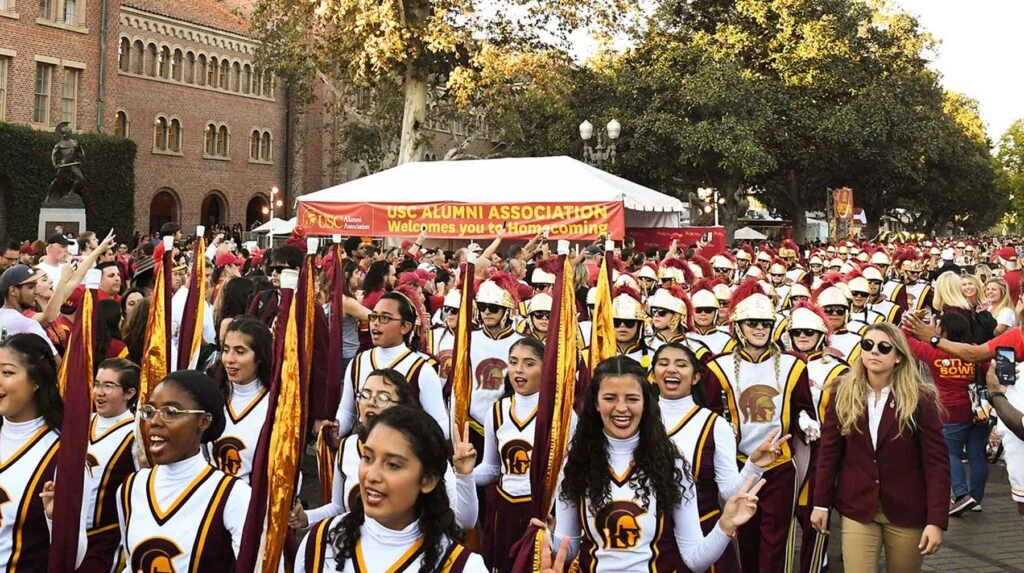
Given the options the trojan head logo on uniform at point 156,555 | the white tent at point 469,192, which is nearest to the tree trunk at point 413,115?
the white tent at point 469,192

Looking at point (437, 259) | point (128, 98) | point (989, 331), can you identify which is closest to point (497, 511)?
point (989, 331)

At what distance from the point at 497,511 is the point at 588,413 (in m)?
1.96

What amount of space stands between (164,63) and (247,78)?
465 centimetres

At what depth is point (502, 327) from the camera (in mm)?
8266

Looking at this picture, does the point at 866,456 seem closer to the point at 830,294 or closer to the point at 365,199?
the point at 830,294

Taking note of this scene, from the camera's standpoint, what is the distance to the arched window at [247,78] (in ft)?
156

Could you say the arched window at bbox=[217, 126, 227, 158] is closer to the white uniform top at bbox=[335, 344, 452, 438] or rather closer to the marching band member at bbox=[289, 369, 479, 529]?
the white uniform top at bbox=[335, 344, 452, 438]

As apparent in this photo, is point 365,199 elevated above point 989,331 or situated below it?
above

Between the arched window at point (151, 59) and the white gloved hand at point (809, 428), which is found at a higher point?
the arched window at point (151, 59)

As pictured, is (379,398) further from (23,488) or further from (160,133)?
(160,133)

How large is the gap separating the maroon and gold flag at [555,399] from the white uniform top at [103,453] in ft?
5.86

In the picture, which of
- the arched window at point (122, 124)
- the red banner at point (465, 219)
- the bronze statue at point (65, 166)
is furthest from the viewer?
the arched window at point (122, 124)

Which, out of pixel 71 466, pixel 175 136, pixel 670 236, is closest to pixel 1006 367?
pixel 71 466

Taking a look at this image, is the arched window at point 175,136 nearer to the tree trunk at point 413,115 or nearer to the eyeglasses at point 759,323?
the tree trunk at point 413,115
